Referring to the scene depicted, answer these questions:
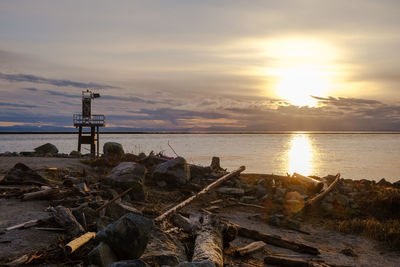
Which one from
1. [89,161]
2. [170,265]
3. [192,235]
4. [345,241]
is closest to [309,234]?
[345,241]

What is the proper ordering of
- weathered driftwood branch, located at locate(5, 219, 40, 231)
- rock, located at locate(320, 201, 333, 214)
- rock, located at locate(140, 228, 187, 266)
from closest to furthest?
1. rock, located at locate(140, 228, 187, 266)
2. weathered driftwood branch, located at locate(5, 219, 40, 231)
3. rock, located at locate(320, 201, 333, 214)

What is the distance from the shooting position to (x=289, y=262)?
7.65 meters

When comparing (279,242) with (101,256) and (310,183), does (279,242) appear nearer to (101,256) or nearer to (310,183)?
(101,256)

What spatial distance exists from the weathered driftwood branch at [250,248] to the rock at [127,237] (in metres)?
2.99

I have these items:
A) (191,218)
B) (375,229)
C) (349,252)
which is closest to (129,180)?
(191,218)

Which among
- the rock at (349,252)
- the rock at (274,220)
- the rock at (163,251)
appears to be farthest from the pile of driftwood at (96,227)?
the rock at (274,220)

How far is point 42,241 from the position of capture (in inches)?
258

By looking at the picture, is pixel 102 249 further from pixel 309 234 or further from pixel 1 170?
pixel 1 170

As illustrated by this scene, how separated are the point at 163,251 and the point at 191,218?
98.7 inches

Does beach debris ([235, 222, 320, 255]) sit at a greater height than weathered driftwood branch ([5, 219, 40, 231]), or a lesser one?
lesser

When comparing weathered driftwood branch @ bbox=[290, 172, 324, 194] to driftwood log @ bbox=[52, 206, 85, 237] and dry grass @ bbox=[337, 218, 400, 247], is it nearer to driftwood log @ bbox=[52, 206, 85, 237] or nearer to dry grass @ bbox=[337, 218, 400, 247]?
dry grass @ bbox=[337, 218, 400, 247]

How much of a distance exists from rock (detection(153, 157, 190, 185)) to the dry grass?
6.85m

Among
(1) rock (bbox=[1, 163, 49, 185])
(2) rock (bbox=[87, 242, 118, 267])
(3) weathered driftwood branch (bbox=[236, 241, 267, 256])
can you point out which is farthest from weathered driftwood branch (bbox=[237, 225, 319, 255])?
(1) rock (bbox=[1, 163, 49, 185])

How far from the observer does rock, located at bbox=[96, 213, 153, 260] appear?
566cm
